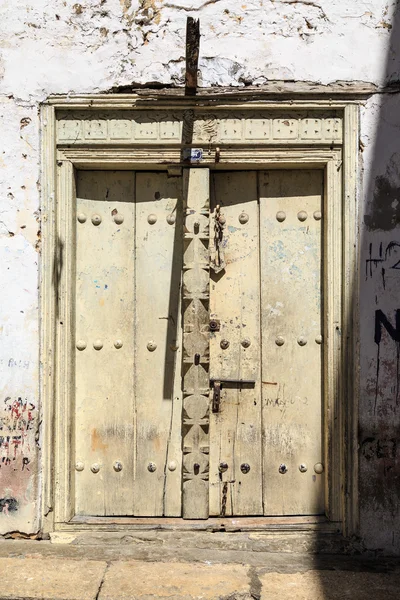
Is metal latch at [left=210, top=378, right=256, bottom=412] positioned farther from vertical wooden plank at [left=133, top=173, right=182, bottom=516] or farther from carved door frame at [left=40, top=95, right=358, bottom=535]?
carved door frame at [left=40, top=95, right=358, bottom=535]

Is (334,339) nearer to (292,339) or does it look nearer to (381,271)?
(292,339)

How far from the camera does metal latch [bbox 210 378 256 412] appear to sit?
3.69 metres

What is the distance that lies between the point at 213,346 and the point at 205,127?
118cm

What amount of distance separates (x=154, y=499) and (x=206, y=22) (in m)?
2.56

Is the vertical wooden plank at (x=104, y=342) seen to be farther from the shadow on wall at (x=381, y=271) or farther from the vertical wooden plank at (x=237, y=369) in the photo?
the shadow on wall at (x=381, y=271)

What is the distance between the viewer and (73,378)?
369cm

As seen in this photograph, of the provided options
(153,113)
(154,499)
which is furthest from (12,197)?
(154,499)

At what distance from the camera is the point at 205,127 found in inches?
142

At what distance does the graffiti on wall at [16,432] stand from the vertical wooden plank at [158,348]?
1.89 feet

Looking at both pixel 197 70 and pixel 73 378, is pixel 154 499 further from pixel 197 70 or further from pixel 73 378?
pixel 197 70

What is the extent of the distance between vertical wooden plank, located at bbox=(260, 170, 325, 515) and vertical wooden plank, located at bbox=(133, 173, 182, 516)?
18.9 inches

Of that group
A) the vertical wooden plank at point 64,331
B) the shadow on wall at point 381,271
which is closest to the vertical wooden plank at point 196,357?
the vertical wooden plank at point 64,331

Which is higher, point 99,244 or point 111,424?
point 99,244

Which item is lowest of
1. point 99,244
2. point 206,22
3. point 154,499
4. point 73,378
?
point 154,499
